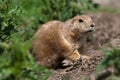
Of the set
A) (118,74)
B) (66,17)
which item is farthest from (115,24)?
(118,74)

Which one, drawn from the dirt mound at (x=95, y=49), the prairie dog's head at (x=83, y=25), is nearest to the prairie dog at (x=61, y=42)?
the prairie dog's head at (x=83, y=25)

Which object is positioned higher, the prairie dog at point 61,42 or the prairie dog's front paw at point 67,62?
the prairie dog at point 61,42

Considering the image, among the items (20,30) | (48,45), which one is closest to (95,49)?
(48,45)

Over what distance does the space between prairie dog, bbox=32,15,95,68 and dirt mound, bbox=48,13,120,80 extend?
0.68ft

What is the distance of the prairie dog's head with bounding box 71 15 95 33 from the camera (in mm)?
7741

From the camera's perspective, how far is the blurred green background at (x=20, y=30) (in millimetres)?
5598

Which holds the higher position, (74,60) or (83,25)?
(83,25)

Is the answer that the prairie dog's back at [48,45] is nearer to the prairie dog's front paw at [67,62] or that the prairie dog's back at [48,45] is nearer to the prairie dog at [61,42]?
Result: the prairie dog at [61,42]

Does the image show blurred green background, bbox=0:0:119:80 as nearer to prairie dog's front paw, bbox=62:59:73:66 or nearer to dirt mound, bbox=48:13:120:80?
dirt mound, bbox=48:13:120:80

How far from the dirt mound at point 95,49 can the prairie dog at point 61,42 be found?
21cm

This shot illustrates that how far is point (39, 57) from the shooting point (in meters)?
7.94

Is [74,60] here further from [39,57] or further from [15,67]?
[15,67]

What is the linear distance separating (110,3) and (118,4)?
310mm

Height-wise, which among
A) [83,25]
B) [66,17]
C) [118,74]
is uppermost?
[66,17]
